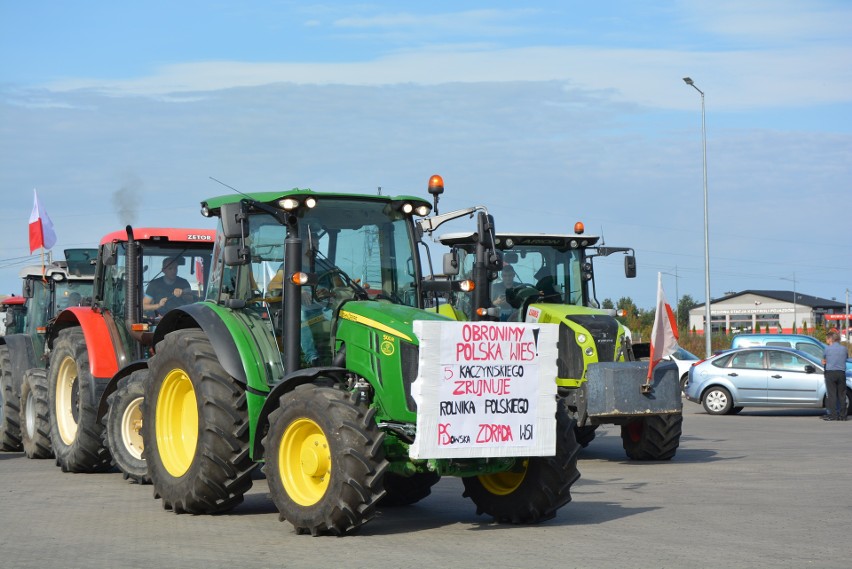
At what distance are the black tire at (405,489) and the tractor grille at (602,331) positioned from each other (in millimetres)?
4965

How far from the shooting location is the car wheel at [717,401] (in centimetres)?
2742

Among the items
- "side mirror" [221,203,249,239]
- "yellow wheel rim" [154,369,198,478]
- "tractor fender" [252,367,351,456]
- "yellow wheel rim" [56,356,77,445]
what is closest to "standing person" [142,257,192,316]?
"yellow wheel rim" [56,356,77,445]

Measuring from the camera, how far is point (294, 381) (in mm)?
9781

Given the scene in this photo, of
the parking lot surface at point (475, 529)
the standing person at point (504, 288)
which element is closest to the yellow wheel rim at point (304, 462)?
the parking lot surface at point (475, 529)

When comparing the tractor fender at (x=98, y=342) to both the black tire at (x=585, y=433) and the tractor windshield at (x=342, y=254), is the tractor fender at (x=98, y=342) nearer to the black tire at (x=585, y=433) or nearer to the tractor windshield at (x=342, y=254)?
the tractor windshield at (x=342, y=254)

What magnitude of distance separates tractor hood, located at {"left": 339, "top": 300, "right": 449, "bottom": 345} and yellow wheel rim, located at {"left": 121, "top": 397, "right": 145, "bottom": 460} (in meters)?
4.01

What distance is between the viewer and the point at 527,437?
31.9 ft

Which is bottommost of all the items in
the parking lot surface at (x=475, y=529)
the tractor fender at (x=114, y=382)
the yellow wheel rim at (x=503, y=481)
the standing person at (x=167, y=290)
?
the parking lot surface at (x=475, y=529)

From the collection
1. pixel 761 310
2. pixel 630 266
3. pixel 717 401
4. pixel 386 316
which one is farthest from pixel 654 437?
pixel 761 310

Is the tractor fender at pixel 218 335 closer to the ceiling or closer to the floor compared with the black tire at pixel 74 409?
closer to the ceiling

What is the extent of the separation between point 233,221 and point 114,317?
5.16 meters

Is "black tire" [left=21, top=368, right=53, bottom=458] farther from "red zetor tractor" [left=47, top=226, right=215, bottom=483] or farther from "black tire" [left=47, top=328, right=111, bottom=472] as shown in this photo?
"red zetor tractor" [left=47, top=226, right=215, bottom=483]

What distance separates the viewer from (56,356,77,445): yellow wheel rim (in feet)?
50.1

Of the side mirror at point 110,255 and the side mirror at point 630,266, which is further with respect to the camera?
the side mirror at point 630,266
